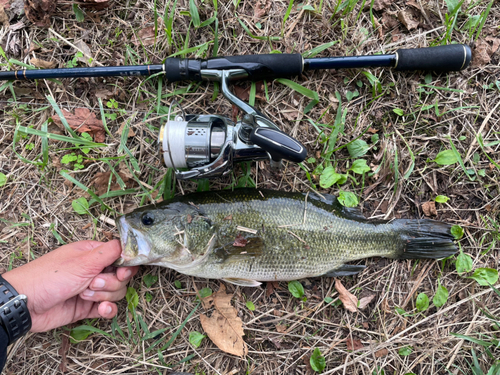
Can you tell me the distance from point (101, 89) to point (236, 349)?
9.82 feet

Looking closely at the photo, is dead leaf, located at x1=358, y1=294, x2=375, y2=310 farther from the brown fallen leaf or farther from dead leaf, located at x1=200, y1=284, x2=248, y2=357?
the brown fallen leaf

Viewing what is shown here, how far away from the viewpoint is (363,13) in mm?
3414

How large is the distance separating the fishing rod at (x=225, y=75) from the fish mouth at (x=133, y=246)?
66cm

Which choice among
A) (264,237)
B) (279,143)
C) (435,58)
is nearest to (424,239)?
(264,237)

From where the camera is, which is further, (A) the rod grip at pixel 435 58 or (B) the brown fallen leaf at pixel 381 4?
(B) the brown fallen leaf at pixel 381 4

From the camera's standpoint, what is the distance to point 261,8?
339cm

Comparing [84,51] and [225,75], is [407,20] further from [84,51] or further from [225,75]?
[84,51]

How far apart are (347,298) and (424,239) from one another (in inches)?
37.5

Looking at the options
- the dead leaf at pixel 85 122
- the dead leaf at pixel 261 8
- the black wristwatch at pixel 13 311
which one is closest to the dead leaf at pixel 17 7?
the dead leaf at pixel 85 122

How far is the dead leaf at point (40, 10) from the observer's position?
11.0 feet

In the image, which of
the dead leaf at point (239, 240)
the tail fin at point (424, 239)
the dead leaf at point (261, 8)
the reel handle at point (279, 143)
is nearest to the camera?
the reel handle at point (279, 143)

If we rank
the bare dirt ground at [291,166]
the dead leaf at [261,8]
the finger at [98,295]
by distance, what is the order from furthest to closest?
the dead leaf at [261,8], the bare dirt ground at [291,166], the finger at [98,295]

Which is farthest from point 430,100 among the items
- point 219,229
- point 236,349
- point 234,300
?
point 236,349

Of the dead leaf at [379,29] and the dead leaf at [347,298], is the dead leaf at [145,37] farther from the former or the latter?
the dead leaf at [347,298]
